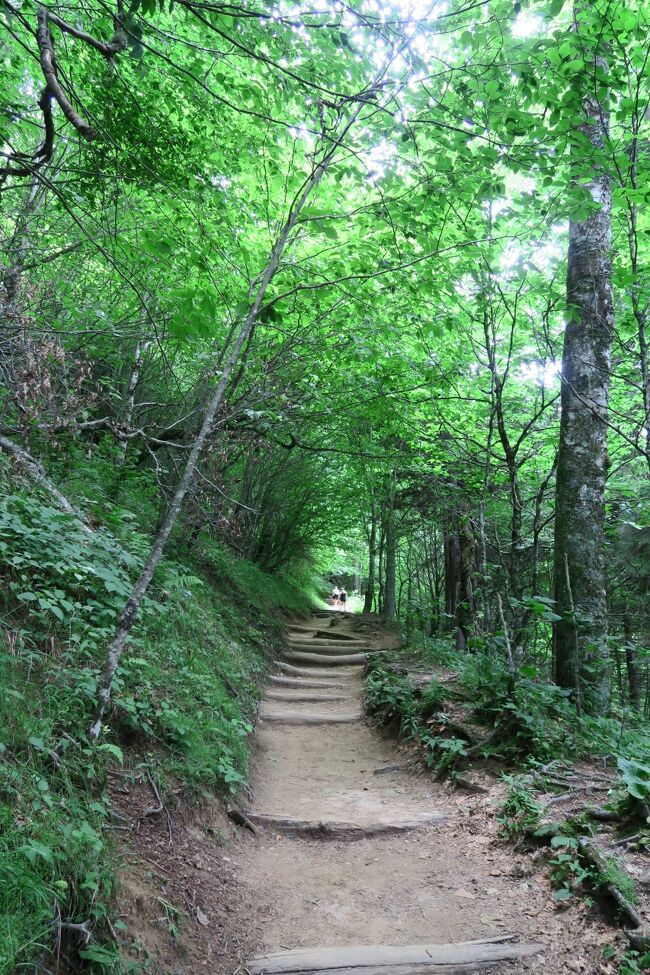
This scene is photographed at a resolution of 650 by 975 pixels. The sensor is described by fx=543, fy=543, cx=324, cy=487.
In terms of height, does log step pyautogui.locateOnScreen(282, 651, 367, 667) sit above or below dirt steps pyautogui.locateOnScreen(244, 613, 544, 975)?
above

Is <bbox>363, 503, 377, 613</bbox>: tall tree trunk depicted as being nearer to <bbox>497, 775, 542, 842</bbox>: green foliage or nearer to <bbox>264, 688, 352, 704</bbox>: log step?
<bbox>264, 688, 352, 704</bbox>: log step

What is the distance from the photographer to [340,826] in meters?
4.77

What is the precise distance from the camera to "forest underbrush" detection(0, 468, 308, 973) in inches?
91.5

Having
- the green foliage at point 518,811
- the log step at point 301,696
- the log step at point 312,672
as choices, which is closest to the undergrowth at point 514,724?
the green foliage at point 518,811

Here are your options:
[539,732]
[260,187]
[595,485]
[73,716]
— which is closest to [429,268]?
[260,187]

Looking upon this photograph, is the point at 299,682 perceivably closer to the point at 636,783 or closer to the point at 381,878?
the point at 381,878

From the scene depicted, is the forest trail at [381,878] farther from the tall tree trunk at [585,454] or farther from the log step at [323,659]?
the log step at [323,659]

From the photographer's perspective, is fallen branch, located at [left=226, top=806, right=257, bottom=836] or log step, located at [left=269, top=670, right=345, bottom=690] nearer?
fallen branch, located at [left=226, top=806, right=257, bottom=836]

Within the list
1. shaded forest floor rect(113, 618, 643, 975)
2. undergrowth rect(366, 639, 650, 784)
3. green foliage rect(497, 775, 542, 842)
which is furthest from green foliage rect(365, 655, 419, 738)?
green foliage rect(497, 775, 542, 842)

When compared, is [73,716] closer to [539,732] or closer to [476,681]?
[539,732]

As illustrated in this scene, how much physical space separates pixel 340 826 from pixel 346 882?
765 mm

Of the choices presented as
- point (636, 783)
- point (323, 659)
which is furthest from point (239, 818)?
point (323, 659)

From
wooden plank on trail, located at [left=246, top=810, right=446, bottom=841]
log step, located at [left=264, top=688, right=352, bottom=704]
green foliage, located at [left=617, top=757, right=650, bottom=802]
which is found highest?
green foliage, located at [left=617, top=757, right=650, bottom=802]

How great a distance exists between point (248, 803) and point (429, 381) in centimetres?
620
